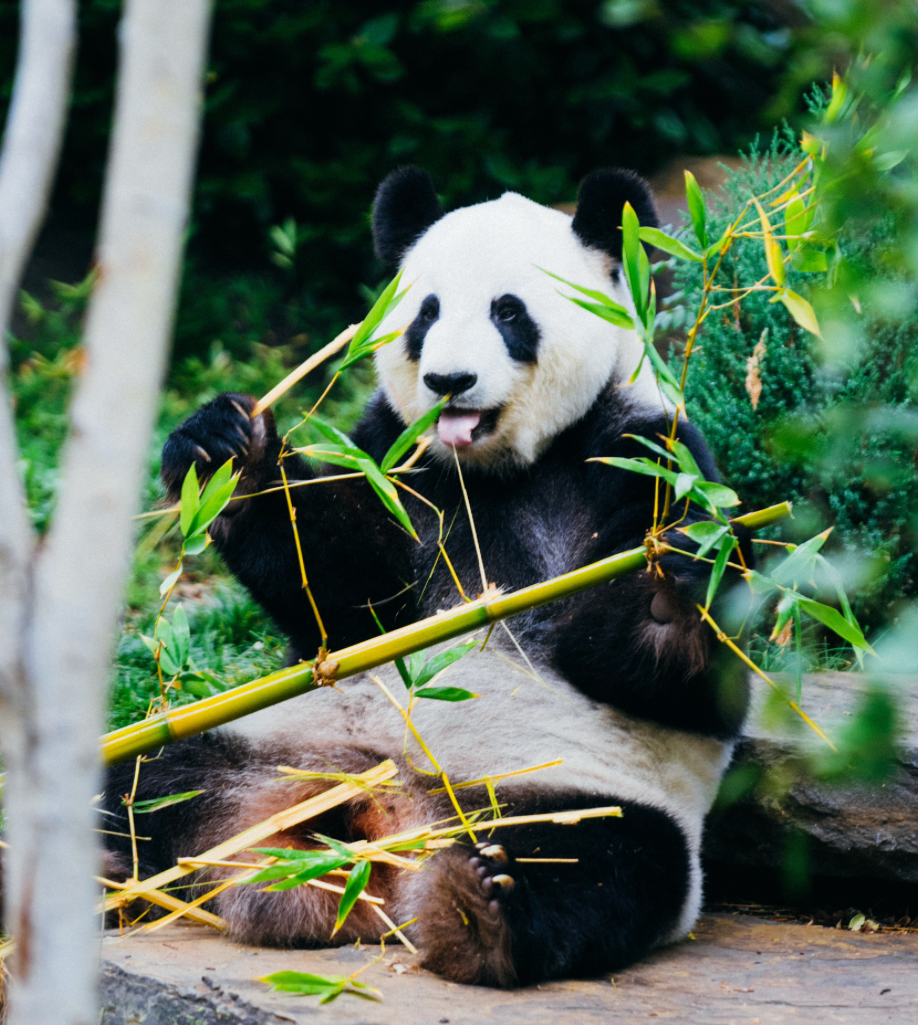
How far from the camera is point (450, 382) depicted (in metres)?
2.40

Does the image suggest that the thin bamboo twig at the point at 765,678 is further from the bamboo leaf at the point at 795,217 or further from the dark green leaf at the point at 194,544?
the dark green leaf at the point at 194,544

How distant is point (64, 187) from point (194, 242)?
84 centimetres

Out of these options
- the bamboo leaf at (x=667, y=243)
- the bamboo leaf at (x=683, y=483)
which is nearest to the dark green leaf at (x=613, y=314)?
the bamboo leaf at (x=667, y=243)

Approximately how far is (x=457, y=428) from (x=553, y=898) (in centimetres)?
101

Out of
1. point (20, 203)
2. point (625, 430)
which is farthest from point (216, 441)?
point (20, 203)

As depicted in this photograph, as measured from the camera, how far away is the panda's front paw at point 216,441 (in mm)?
2398

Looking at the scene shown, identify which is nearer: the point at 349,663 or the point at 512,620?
the point at 349,663

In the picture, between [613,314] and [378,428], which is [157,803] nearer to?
[378,428]

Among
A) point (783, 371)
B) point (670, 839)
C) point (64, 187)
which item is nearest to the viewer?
point (670, 839)

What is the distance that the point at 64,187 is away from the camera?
6.89 meters

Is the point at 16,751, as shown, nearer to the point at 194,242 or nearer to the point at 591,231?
the point at 591,231

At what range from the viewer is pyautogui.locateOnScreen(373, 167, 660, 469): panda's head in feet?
8.08

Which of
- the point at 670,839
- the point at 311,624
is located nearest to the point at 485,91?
the point at 311,624

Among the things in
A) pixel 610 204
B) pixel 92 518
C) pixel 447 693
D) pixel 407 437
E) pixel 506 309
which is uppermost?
pixel 610 204
